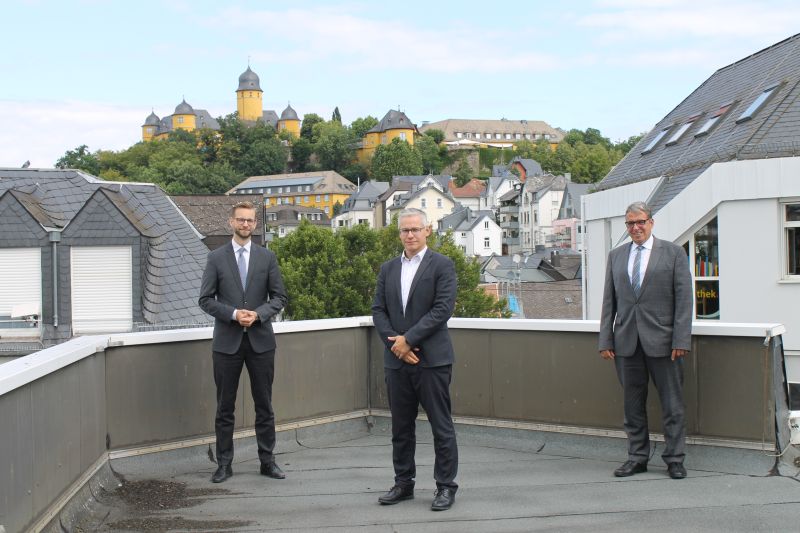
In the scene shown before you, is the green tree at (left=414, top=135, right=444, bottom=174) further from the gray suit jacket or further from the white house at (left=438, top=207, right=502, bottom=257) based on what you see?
the gray suit jacket

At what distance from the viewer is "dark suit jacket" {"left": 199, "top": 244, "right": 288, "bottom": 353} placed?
21.9ft

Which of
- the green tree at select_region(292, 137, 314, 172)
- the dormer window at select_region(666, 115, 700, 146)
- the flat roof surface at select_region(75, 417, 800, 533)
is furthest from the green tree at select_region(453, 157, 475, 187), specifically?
the flat roof surface at select_region(75, 417, 800, 533)

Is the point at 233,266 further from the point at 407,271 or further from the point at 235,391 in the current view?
the point at 407,271

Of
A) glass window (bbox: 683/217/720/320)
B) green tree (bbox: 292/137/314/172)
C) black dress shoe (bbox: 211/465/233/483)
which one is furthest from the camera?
green tree (bbox: 292/137/314/172)

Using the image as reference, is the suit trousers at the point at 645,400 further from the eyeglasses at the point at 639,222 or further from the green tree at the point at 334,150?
the green tree at the point at 334,150

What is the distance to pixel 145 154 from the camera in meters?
176

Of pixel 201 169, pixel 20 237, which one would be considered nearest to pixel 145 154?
pixel 201 169

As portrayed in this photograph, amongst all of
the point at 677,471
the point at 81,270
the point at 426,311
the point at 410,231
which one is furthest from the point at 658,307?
the point at 81,270

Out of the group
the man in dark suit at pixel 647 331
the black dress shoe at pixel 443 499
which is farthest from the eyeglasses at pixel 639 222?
the black dress shoe at pixel 443 499

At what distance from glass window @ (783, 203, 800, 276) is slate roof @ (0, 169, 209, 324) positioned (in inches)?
500

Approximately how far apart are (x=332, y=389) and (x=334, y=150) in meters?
189

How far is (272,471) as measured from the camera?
6.80 meters

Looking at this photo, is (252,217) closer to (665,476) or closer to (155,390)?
(155,390)

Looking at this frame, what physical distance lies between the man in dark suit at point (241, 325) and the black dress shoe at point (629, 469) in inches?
91.0
